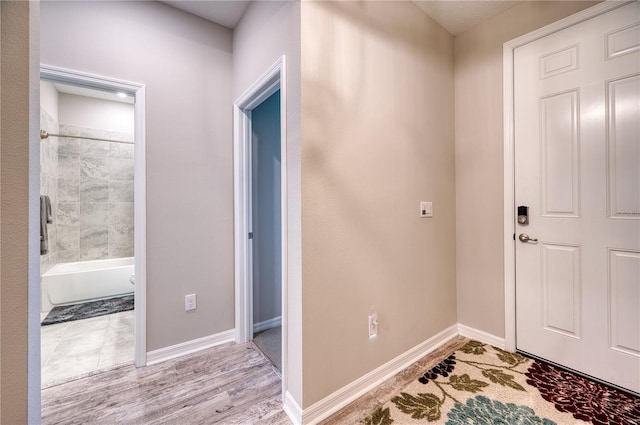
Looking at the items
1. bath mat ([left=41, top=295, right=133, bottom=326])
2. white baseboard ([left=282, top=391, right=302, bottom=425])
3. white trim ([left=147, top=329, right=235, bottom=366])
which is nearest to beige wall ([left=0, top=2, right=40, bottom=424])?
white baseboard ([left=282, top=391, right=302, bottom=425])

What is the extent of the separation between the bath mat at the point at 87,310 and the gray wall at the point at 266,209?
1.73 metres

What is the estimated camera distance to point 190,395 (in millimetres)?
1628

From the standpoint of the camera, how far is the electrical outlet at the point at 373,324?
169 cm

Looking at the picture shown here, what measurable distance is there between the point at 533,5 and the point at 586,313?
2192 mm

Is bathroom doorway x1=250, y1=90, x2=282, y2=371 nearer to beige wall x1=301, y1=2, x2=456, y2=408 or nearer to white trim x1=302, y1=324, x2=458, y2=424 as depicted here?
white trim x1=302, y1=324, x2=458, y2=424

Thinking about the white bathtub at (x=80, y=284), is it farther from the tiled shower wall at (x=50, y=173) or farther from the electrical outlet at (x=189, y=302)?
the electrical outlet at (x=189, y=302)

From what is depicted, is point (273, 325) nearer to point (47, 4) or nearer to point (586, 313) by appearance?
point (586, 313)

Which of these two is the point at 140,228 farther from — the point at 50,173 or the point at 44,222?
the point at 50,173

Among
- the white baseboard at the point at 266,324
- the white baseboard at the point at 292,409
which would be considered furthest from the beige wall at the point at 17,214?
the white baseboard at the point at 266,324

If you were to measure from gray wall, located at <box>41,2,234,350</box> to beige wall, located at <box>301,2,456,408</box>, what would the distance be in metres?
1.18

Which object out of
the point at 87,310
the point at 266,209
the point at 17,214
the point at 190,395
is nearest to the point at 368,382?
the point at 190,395

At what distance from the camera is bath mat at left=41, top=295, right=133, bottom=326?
2.70 metres

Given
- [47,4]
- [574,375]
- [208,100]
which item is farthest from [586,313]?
[47,4]

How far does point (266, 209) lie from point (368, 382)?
1.68 meters
